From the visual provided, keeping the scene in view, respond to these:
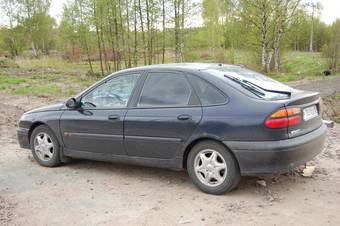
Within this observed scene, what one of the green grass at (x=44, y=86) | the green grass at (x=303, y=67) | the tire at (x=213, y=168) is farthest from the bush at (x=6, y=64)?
the tire at (x=213, y=168)

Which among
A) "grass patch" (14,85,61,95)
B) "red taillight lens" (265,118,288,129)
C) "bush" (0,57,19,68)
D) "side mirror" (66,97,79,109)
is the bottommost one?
"grass patch" (14,85,61,95)

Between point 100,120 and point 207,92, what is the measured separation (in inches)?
62.9

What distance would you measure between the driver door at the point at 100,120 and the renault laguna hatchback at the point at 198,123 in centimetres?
1

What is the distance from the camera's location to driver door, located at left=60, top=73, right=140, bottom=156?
198 inches

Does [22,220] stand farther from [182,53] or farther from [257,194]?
[182,53]

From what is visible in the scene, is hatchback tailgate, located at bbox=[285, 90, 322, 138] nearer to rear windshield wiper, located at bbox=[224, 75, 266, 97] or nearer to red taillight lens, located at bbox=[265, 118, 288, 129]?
red taillight lens, located at bbox=[265, 118, 288, 129]

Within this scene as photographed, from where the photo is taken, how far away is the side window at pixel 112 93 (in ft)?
16.7

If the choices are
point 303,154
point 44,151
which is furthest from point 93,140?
point 303,154

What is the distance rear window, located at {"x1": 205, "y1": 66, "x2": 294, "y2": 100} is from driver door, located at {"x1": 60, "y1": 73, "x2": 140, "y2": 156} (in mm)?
1180

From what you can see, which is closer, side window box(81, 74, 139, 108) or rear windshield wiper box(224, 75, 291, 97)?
rear windshield wiper box(224, 75, 291, 97)

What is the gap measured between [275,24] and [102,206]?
69.5 ft

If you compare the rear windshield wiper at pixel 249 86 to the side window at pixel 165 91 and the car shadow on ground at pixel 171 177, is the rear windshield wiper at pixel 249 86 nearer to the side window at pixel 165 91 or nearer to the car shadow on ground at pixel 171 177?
the side window at pixel 165 91

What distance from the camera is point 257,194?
4371 mm

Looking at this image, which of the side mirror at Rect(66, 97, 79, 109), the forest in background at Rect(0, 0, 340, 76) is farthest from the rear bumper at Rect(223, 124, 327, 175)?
the forest in background at Rect(0, 0, 340, 76)
